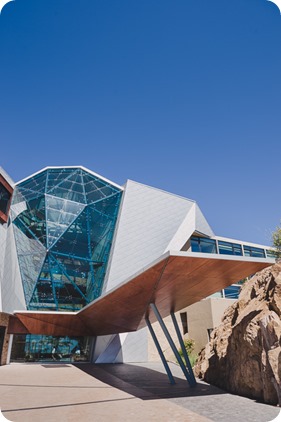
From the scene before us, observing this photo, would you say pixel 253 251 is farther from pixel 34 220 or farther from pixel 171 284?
pixel 171 284

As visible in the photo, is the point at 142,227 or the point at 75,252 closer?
the point at 75,252

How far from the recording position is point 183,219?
97.0 ft

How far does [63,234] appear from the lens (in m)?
27.2

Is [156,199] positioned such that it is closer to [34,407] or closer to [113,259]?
[113,259]

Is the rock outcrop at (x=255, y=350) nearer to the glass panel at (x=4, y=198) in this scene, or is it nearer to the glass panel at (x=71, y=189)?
the glass panel at (x=4, y=198)

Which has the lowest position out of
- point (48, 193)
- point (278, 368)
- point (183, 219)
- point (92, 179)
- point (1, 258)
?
point (278, 368)

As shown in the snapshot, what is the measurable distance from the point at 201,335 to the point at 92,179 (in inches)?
669

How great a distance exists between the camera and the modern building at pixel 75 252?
22.6 meters

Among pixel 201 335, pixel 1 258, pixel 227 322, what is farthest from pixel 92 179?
pixel 227 322

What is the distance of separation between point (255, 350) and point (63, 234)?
21160mm

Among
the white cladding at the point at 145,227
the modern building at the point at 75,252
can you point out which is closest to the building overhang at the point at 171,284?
the modern building at the point at 75,252

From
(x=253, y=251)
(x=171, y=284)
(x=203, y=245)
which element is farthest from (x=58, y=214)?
(x=253, y=251)

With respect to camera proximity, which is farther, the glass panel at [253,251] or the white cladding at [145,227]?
the glass panel at [253,251]

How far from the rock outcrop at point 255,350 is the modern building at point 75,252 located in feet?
21.1
